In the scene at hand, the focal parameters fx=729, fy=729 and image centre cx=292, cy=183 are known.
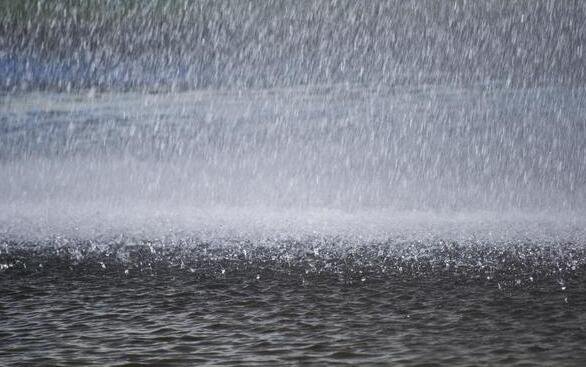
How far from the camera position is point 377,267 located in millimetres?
26875

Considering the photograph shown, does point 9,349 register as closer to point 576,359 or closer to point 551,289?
point 576,359

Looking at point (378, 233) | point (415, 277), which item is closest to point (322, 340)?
point (415, 277)

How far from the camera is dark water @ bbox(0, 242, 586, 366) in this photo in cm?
1409

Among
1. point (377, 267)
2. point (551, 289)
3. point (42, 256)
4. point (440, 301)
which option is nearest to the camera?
point (440, 301)

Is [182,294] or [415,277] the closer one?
[182,294]

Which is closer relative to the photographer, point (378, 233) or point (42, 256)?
point (42, 256)

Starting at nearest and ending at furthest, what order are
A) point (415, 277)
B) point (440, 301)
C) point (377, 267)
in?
1. point (440, 301)
2. point (415, 277)
3. point (377, 267)

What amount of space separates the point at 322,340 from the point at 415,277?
954 centimetres

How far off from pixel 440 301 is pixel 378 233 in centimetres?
2626

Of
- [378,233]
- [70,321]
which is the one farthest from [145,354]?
[378,233]

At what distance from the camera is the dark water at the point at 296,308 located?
14.1m

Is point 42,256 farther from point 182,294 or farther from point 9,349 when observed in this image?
point 9,349

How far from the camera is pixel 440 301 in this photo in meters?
19.5

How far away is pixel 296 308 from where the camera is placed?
18734mm
